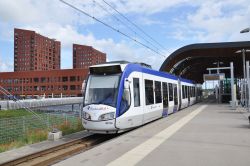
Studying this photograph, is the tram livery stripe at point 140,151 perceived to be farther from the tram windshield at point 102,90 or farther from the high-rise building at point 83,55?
the high-rise building at point 83,55

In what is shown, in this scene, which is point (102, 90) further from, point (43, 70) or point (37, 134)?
point (43, 70)

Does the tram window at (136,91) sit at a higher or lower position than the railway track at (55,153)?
higher

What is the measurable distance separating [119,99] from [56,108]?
9732 millimetres

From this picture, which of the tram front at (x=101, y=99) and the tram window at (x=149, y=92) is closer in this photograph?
the tram front at (x=101, y=99)

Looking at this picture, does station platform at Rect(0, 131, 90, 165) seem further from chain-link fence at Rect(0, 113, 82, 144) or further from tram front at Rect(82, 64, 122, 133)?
chain-link fence at Rect(0, 113, 82, 144)

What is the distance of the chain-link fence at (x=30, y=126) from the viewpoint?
44.2ft

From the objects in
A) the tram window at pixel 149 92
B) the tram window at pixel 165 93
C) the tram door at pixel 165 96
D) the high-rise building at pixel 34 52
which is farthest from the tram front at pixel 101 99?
the high-rise building at pixel 34 52

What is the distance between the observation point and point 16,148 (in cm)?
1112

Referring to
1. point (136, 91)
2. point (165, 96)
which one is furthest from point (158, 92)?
point (136, 91)

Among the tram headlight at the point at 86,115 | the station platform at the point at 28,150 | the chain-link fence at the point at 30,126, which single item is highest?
the tram headlight at the point at 86,115

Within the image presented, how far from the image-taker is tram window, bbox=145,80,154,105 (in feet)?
52.6

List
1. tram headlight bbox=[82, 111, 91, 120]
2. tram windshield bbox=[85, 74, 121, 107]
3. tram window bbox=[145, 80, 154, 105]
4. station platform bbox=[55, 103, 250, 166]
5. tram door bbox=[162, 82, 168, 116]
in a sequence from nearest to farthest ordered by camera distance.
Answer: station platform bbox=[55, 103, 250, 166]
tram headlight bbox=[82, 111, 91, 120]
tram windshield bbox=[85, 74, 121, 107]
tram window bbox=[145, 80, 154, 105]
tram door bbox=[162, 82, 168, 116]

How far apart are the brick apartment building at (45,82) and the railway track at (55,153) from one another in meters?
84.1

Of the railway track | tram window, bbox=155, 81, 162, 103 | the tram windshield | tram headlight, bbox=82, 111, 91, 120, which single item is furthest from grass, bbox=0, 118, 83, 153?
tram window, bbox=155, 81, 162, 103
